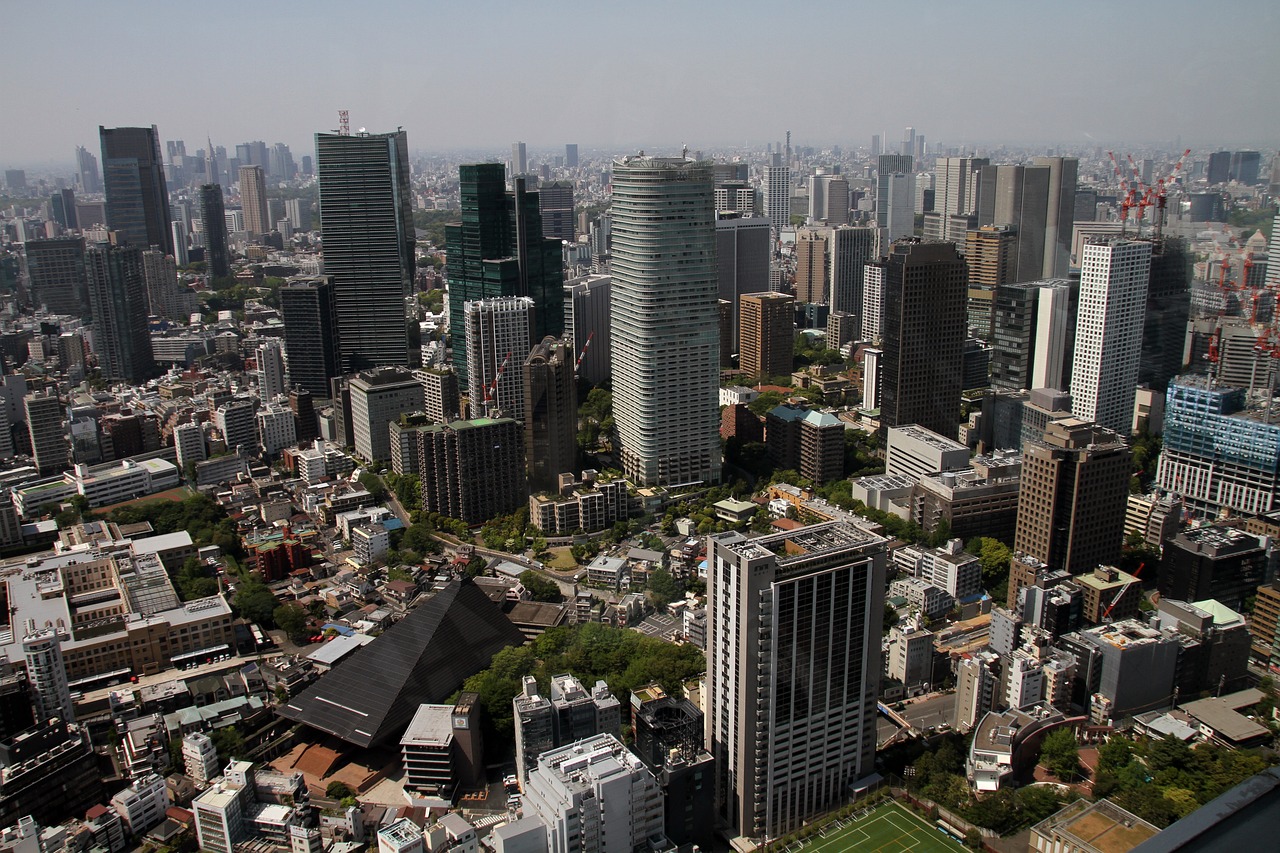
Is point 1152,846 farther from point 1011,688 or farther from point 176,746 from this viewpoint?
point 176,746

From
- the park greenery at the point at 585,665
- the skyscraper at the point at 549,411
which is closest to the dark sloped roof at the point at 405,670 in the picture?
the park greenery at the point at 585,665

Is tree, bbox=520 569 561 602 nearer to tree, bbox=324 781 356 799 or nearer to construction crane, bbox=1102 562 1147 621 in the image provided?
tree, bbox=324 781 356 799

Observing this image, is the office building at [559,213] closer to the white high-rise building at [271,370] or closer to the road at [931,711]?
the white high-rise building at [271,370]

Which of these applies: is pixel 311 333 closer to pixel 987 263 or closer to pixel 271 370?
pixel 271 370

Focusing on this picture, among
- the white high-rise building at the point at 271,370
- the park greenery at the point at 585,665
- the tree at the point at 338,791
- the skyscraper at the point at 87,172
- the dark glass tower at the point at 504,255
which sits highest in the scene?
the skyscraper at the point at 87,172

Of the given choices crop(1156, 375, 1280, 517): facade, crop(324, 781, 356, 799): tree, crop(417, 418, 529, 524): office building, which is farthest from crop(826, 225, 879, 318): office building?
crop(324, 781, 356, 799): tree

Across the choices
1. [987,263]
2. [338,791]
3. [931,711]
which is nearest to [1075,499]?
[931,711]

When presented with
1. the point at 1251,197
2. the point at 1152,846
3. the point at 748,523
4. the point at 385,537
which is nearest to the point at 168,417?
the point at 385,537
